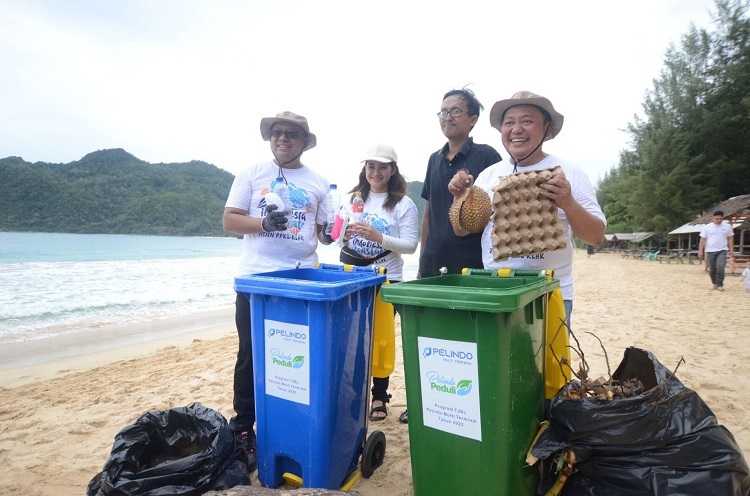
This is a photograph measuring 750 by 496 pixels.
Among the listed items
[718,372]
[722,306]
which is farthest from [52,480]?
[722,306]

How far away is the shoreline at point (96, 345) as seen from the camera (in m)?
5.18

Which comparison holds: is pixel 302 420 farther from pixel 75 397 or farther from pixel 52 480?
pixel 75 397

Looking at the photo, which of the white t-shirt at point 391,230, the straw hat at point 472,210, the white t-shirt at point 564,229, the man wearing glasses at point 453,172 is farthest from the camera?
the white t-shirt at point 391,230

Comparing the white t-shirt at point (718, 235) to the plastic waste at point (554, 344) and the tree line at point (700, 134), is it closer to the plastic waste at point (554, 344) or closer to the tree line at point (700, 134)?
the plastic waste at point (554, 344)

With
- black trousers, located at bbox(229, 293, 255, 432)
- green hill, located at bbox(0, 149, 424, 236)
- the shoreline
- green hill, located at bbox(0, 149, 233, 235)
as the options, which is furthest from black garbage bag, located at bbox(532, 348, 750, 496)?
green hill, located at bbox(0, 149, 233, 235)

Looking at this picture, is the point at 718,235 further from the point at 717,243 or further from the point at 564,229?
the point at 564,229

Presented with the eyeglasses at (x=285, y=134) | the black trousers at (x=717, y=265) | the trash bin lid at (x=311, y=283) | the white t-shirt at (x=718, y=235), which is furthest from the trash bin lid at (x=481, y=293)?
the black trousers at (x=717, y=265)

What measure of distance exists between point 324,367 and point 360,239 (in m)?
1.19

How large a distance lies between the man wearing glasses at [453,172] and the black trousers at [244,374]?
1137 millimetres

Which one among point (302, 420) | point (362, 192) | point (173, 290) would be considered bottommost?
point (173, 290)

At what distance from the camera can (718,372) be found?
12.9ft

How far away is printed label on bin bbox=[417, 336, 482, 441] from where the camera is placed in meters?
1.61

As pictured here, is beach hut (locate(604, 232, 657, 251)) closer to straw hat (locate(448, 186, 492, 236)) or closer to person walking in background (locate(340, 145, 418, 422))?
person walking in background (locate(340, 145, 418, 422))

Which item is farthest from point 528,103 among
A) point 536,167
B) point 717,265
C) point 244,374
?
point 717,265
